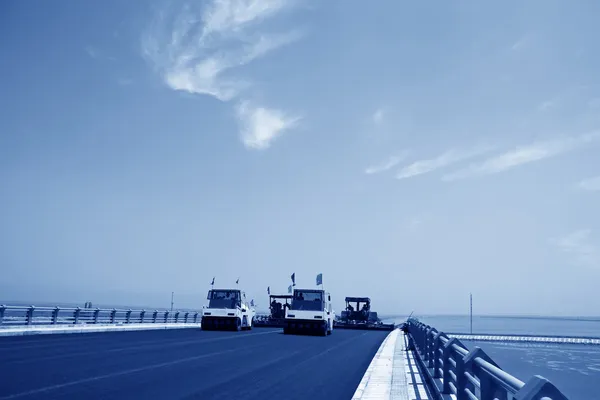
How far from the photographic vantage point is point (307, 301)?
38.1 m

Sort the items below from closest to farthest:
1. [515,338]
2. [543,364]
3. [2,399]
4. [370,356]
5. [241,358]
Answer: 1. [2,399]
2. [241,358]
3. [370,356]
4. [543,364]
5. [515,338]

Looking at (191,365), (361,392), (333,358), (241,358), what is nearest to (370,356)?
(333,358)

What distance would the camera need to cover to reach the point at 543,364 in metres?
71.9

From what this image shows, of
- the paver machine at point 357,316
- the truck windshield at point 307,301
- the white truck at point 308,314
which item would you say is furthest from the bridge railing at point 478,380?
the paver machine at point 357,316

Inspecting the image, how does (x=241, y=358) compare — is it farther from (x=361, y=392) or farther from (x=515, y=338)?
(x=515, y=338)

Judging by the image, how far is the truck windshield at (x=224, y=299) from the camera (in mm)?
39062

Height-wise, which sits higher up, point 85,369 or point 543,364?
point 85,369

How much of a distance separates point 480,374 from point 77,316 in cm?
2900

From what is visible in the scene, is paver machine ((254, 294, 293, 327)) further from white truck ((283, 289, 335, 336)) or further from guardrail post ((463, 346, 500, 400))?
guardrail post ((463, 346, 500, 400))

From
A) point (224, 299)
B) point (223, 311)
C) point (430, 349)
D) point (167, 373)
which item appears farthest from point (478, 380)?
point (224, 299)

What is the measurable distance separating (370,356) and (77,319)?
1798 cm

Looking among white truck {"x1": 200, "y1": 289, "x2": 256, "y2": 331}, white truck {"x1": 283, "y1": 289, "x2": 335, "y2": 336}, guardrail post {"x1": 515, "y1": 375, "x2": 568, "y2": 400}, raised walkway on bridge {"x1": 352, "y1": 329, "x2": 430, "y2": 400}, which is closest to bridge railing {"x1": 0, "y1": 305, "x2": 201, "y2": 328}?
white truck {"x1": 200, "y1": 289, "x2": 256, "y2": 331}

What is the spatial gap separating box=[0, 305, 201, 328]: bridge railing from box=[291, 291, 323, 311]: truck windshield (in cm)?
1080

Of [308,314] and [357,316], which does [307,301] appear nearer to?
[308,314]
